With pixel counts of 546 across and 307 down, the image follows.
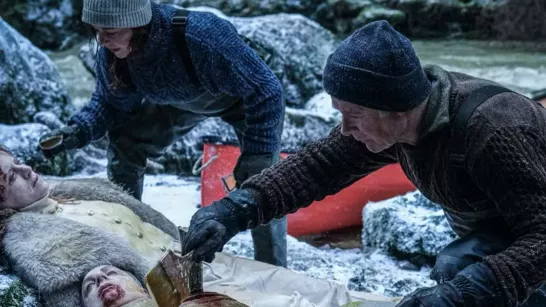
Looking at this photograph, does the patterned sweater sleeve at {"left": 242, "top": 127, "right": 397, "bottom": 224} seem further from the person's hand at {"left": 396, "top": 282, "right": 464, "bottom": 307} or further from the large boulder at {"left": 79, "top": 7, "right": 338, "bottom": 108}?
the large boulder at {"left": 79, "top": 7, "right": 338, "bottom": 108}

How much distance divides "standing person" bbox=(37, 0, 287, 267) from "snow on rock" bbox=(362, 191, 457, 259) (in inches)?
28.6

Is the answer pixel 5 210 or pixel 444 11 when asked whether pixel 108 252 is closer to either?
pixel 5 210

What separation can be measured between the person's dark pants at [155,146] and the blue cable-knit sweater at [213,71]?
244mm

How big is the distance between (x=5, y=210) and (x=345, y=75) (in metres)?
1.62

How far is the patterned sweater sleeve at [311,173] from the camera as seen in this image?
254 cm

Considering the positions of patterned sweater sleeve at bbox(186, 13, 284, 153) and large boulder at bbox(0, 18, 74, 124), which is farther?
large boulder at bbox(0, 18, 74, 124)

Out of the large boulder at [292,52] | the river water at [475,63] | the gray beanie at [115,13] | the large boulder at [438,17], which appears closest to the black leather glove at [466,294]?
the gray beanie at [115,13]

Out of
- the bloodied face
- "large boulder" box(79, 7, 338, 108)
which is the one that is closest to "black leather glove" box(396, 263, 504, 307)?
the bloodied face

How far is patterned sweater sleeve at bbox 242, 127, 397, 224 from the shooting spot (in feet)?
8.32

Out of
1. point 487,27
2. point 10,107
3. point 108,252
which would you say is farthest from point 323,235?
point 487,27

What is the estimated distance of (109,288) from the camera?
8.93 ft

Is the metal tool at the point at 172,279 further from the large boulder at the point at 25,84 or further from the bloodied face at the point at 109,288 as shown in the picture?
the large boulder at the point at 25,84

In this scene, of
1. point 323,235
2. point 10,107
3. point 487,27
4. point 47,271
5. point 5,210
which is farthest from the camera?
point 487,27

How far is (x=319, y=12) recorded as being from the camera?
10680 mm
